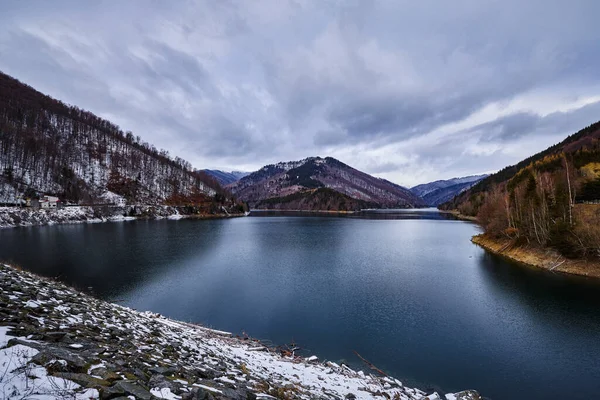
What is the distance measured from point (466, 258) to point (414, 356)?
35.2 meters

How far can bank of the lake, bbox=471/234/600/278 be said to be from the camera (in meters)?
33.9

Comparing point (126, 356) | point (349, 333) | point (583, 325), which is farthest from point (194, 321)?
point (583, 325)

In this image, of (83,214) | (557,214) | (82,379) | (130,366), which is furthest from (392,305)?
(83,214)

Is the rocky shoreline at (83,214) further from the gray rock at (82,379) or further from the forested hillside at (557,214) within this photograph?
the forested hillside at (557,214)

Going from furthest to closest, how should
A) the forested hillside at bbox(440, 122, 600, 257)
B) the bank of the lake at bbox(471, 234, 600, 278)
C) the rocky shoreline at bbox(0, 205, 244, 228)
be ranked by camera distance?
the rocky shoreline at bbox(0, 205, 244, 228) → the forested hillside at bbox(440, 122, 600, 257) → the bank of the lake at bbox(471, 234, 600, 278)

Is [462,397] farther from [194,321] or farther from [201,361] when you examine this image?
[194,321]

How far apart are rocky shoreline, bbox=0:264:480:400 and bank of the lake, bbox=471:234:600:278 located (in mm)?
33812

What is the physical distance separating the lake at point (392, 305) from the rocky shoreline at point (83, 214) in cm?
4997

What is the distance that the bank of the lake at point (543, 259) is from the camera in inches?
1336

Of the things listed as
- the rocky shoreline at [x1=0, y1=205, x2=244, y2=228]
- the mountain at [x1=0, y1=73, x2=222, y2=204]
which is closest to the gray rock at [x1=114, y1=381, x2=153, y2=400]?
the rocky shoreline at [x1=0, y1=205, x2=244, y2=228]

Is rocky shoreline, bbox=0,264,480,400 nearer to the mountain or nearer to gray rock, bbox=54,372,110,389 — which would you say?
gray rock, bbox=54,372,110,389

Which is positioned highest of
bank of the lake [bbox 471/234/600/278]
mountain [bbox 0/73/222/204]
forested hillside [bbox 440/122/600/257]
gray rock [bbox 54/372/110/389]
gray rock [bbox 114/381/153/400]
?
mountain [bbox 0/73/222/204]

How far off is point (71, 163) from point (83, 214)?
66.3m

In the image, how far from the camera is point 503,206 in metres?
54.9
